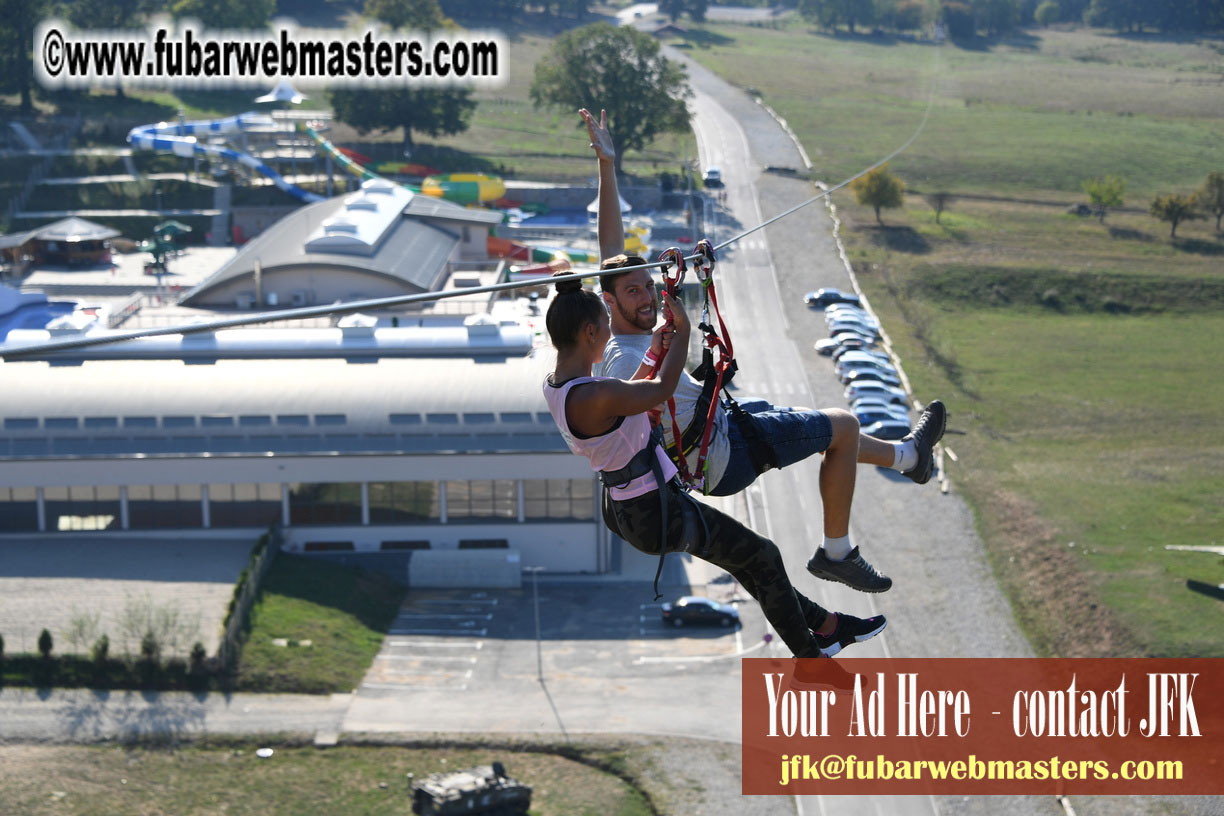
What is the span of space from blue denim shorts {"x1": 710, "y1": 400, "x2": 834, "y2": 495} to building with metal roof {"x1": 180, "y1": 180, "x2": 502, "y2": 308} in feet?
210

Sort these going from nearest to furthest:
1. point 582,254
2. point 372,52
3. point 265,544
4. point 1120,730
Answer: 1. point 1120,730
2. point 265,544
3. point 582,254
4. point 372,52

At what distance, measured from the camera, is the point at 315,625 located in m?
48.3

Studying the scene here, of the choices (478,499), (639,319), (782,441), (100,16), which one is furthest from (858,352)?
(100,16)

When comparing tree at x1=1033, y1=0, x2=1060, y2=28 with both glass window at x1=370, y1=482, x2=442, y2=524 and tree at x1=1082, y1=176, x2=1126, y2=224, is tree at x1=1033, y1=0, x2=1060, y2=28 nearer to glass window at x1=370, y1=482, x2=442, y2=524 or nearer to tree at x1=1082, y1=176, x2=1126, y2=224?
tree at x1=1082, y1=176, x2=1126, y2=224

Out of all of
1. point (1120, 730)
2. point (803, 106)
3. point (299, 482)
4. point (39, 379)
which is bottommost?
point (1120, 730)

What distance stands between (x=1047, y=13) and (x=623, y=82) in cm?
4750

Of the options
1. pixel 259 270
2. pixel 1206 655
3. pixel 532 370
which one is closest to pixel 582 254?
pixel 259 270

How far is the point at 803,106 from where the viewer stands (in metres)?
133

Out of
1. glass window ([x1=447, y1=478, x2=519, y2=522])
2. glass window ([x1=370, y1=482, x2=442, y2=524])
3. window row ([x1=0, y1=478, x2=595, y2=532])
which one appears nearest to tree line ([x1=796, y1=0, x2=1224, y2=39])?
window row ([x1=0, y1=478, x2=595, y2=532])

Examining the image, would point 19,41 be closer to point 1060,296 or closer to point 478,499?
point 478,499

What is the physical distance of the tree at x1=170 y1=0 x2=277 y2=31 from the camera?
13462 cm

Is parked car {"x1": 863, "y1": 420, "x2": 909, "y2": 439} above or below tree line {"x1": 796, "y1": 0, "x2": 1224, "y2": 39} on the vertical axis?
below

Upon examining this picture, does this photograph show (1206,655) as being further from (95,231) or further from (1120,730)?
(95,231)

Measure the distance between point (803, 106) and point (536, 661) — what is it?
9639 cm
